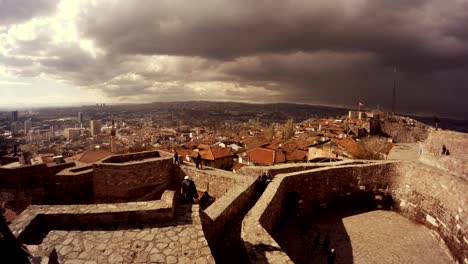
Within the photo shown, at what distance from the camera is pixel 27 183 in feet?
38.6

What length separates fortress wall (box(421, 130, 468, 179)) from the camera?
1152 cm

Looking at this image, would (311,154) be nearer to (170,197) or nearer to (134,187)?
(134,187)

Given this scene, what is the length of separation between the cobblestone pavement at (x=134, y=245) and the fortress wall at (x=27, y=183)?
8091 millimetres

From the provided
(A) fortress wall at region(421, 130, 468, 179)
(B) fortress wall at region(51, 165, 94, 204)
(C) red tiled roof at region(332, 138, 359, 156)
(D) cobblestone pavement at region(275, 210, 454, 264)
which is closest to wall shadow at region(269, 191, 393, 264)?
(D) cobblestone pavement at region(275, 210, 454, 264)

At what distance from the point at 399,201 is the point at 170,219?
38.0 ft

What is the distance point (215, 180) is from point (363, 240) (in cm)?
646

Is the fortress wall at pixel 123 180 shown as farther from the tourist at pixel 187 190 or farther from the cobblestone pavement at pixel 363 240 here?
the cobblestone pavement at pixel 363 240

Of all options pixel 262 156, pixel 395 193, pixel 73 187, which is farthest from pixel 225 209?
pixel 262 156

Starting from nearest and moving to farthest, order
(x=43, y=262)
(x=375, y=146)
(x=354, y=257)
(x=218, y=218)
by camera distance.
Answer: (x=43, y=262)
(x=218, y=218)
(x=354, y=257)
(x=375, y=146)

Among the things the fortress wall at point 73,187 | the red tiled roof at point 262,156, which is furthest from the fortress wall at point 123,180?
the red tiled roof at point 262,156

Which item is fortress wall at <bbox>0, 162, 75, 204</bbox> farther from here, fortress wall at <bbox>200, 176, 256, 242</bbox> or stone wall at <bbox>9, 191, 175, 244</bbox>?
fortress wall at <bbox>200, 176, 256, 242</bbox>

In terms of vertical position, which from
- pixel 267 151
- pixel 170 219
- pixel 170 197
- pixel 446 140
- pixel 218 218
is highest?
pixel 446 140

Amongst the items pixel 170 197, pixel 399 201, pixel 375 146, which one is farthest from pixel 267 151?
pixel 170 197

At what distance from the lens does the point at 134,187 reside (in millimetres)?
12305
